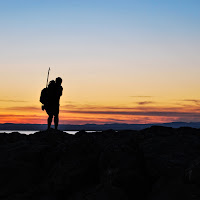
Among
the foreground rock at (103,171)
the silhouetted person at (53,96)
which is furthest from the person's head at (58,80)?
the foreground rock at (103,171)

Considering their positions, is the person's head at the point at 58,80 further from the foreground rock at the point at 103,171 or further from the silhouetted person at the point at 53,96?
the foreground rock at the point at 103,171

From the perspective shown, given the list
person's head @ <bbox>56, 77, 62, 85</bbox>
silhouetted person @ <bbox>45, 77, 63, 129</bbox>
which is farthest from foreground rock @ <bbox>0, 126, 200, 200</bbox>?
person's head @ <bbox>56, 77, 62, 85</bbox>

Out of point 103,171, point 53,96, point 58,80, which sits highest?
point 58,80

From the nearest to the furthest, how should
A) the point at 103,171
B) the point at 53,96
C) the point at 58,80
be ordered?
the point at 103,171 < the point at 58,80 < the point at 53,96

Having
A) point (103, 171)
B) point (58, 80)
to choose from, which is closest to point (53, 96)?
point (58, 80)

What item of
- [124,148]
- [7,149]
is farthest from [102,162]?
[7,149]

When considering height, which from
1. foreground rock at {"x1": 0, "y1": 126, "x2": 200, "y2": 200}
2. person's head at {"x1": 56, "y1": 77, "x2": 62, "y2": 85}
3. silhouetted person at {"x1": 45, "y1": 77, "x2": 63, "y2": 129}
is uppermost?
person's head at {"x1": 56, "y1": 77, "x2": 62, "y2": 85}

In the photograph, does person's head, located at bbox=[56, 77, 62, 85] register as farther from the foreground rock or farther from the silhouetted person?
the foreground rock

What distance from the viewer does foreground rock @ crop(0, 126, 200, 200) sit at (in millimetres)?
5582

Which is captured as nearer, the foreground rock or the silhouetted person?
the foreground rock

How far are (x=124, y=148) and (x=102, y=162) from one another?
538mm

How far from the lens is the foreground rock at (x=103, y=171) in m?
5.58

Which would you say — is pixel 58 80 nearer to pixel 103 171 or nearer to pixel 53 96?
pixel 53 96

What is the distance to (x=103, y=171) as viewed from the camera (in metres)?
6.39
